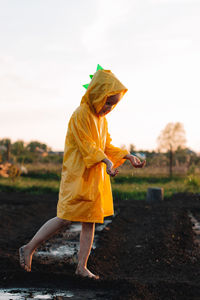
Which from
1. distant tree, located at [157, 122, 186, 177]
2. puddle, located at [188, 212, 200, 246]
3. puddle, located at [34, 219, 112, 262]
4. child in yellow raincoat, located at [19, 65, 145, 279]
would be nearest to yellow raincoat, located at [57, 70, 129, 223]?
child in yellow raincoat, located at [19, 65, 145, 279]

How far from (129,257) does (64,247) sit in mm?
819

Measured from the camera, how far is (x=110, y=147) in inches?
134

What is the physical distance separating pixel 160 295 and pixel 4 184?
10013 millimetres

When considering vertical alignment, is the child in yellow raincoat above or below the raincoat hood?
below

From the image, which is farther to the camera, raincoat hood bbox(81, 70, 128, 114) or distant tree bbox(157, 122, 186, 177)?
distant tree bbox(157, 122, 186, 177)

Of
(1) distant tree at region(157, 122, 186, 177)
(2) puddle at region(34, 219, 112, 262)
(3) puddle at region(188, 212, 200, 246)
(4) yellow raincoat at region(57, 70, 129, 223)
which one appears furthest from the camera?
(1) distant tree at region(157, 122, 186, 177)

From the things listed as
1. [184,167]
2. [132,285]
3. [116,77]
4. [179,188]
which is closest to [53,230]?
[132,285]

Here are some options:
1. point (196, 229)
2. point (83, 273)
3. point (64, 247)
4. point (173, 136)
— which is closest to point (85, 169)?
point (83, 273)

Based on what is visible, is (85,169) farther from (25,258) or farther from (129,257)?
(129,257)

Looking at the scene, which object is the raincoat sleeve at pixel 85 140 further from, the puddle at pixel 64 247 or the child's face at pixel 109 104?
the puddle at pixel 64 247

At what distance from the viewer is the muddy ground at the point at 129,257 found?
111 inches

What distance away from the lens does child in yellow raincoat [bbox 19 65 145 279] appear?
9.77ft

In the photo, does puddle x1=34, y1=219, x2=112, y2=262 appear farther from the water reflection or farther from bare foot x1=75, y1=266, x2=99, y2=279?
the water reflection

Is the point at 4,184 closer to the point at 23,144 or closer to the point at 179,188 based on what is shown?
the point at 23,144
